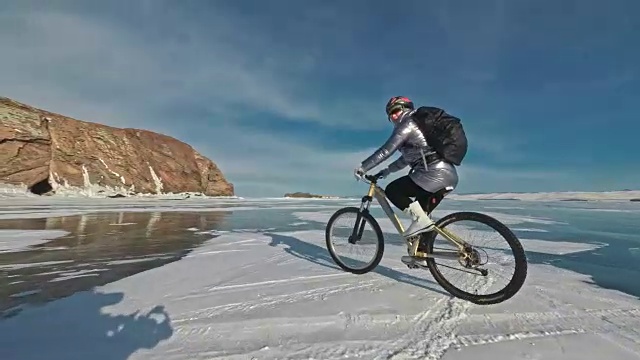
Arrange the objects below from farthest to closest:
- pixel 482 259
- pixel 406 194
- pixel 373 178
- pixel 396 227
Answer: pixel 373 178 < pixel 396 227 < pixel 406 194 < pixel 482 259

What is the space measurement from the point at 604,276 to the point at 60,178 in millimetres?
38579

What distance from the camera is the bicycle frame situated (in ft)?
10.3

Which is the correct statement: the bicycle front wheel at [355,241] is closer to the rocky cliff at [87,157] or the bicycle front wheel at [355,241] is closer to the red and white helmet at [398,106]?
the red and white helmet at [398,106]

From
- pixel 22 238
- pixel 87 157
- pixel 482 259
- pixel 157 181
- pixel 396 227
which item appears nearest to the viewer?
pixel 482 259

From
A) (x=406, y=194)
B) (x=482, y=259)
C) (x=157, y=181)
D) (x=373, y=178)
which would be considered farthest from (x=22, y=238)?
(x=157, y=181)

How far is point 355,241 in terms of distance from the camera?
167 inches

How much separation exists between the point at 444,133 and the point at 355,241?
6.16ft

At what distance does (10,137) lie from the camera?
2586 cm

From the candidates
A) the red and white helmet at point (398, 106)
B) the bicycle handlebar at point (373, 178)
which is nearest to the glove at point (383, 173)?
the bicycle handlebar at point (373, 178)

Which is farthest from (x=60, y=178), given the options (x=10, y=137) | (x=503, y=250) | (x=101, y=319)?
(x=503, y=250)

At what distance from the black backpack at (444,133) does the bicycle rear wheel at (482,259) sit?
24.8 inches

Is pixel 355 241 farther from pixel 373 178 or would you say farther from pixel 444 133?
pixel 444 133

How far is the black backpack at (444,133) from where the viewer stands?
307 centimetres

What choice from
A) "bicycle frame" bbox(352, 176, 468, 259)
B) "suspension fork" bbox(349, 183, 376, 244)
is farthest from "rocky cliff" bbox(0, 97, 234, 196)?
"bicycle frame" bbox(352, 176, 468, 259)
